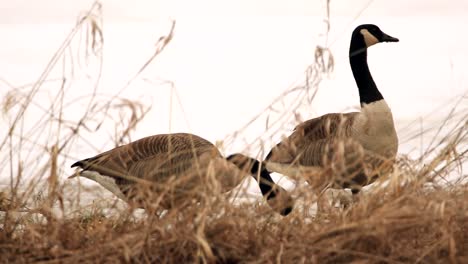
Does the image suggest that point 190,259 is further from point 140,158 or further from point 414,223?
point 140,158

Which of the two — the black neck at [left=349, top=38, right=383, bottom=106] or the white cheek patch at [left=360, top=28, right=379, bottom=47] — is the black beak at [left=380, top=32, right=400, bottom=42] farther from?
the black neck at [left=349, top=38, right=383, bottom=106]

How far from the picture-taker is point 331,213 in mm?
4070

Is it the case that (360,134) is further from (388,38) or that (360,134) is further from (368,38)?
Answer: (368,38)

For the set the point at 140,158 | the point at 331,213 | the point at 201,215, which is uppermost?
the point at 140,158

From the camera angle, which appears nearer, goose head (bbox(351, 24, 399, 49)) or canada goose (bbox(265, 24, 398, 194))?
canada goose (bbox(265, 24, 398, 194))

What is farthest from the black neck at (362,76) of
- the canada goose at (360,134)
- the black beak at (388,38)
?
the black beak at (388,38)

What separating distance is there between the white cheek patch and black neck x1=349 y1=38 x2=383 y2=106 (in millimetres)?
90

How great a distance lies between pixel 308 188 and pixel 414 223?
46 centimetres

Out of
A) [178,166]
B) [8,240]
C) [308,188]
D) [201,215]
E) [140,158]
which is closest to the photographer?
[201,215]

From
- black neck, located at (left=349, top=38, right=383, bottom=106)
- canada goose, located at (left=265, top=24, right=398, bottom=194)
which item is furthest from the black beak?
black neck, located at (left=349, top=38, right=383, bottom=106)

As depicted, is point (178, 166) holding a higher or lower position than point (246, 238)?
higher

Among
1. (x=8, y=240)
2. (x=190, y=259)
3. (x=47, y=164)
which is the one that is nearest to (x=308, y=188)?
(x=190, y=259)

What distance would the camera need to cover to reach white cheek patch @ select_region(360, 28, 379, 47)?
7496 mm

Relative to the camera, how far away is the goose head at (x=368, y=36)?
7.40 m
